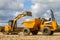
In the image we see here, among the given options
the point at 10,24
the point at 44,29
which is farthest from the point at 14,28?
the point at 44,29

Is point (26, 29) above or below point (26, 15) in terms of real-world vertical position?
below

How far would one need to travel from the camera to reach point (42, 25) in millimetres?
32125

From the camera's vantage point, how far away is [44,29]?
31.4 meters

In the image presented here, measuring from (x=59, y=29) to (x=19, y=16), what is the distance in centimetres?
807

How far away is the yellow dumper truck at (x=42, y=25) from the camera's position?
30.8m

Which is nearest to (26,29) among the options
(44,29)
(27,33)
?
(27,33)

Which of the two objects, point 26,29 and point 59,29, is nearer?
point 59,29

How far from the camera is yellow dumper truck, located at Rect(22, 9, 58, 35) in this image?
30.8 meters

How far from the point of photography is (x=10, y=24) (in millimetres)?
37250

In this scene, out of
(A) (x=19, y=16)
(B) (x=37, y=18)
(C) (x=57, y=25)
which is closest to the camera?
(C) (x=57, y=25)

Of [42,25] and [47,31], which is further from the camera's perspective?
[42,25]

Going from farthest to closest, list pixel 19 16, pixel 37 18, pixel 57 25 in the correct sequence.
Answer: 1. pixel 19 16
2. pixel 37 18
3. pixel 57 25

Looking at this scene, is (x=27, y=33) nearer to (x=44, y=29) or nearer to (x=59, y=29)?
(x=44, y=29)

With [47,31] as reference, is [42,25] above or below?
above
